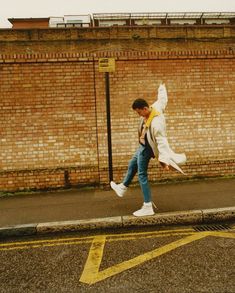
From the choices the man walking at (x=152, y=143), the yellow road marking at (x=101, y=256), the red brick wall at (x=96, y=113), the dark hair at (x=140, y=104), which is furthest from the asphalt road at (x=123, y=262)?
the red brick wall at (x=96, y=113)

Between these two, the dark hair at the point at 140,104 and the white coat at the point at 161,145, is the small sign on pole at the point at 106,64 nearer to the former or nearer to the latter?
the dark hair at the point at 140,104

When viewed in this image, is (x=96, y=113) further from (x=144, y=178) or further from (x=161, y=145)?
(x=161, y=145)

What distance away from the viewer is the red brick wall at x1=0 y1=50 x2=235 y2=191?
7547 millimetres

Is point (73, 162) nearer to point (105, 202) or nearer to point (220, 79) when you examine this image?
point (105, 202)

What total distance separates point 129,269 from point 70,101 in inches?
193

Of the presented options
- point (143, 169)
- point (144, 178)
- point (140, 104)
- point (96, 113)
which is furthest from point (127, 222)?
point (96, 113)

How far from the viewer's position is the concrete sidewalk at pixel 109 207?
16.5ft

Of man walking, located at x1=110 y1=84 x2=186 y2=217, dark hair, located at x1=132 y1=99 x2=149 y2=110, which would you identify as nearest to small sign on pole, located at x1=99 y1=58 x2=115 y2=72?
man walking, located at x1=110 y1=84 x2=186 y2=217

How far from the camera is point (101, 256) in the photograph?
3.97m

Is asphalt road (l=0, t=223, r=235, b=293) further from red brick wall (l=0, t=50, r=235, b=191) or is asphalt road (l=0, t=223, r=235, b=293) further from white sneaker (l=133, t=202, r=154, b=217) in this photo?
red brick wall (l=0, t=50, r=235, b=191)

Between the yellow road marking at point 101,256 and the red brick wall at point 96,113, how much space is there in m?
3.37

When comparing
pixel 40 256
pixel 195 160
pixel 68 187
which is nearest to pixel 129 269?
pixel 40 256

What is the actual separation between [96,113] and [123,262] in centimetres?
451

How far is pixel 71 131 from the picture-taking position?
7652 millimetres
